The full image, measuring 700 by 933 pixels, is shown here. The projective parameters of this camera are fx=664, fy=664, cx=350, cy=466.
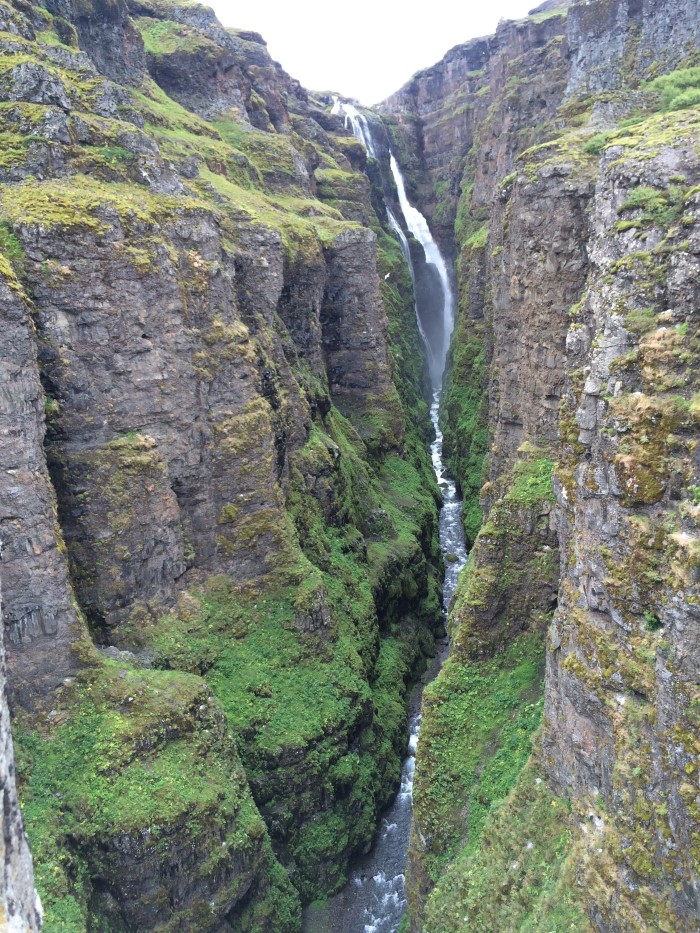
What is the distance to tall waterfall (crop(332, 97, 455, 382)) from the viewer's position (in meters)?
81.6

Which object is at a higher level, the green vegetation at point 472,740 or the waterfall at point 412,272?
the waterfall at point 412,272

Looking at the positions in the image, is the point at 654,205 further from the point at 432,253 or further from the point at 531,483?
the point at 432,253

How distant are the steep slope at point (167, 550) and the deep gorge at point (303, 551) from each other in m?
0.12

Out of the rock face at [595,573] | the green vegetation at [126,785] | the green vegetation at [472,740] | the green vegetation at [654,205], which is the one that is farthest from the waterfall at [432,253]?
the green vegetation at [654,205]

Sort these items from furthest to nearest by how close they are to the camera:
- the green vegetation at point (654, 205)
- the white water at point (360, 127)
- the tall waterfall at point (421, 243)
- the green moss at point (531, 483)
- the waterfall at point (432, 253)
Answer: the white water at point (360, 127), the waterfall at point (432, 253), the tall waterfall at point (421, 243), the green moss at point (531, 483), the green vegetation at point (654, 205)

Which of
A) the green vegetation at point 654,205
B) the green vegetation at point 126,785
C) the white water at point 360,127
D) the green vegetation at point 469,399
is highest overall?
the white water at point 360,127

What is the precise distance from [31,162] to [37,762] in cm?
2140

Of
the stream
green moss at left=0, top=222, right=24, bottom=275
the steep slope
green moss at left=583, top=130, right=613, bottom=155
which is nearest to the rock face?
green moss at left=583, top=130, right=613, bottom=155

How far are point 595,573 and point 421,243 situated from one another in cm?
8095

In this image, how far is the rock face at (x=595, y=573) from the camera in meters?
12.3

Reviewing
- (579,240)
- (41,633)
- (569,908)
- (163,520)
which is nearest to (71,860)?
(41,633)

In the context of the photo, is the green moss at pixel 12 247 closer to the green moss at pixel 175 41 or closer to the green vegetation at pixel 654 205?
the green vegetation at pixel 654 205

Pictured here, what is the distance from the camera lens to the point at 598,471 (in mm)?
14141

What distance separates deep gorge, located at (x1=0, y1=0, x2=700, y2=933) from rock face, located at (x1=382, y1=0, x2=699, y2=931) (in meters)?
0.09
